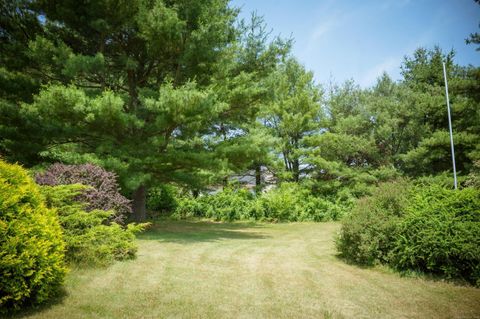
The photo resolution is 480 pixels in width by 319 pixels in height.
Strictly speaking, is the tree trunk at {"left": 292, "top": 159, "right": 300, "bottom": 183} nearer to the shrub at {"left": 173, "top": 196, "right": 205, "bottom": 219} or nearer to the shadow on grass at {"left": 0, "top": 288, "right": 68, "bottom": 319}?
the shrub at {"left": 173, "top": 196, "right": 205, "bottom": 219}

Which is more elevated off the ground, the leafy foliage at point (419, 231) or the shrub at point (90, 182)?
the shrub at point (90, 182)

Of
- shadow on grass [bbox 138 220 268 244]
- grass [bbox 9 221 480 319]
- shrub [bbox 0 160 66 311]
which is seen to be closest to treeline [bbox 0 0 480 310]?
shrub [bbox 0 160 66 311]

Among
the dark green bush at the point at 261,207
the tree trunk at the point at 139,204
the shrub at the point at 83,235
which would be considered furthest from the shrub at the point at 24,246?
the dark green bush at the point at 261,207

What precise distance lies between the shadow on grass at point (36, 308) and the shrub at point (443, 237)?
20.5 ft

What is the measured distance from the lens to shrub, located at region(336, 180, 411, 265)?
6.85m

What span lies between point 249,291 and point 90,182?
529 centimetres

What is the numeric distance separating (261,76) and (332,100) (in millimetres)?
15239

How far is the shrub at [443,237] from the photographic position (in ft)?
18.7

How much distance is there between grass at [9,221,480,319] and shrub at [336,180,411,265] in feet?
1.34

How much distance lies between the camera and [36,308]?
13.5 ft

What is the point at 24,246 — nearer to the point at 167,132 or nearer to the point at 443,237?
the point at 443,237

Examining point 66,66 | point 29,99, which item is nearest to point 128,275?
point 66,66

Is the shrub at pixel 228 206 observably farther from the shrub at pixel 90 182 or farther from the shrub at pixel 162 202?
the shrub at pixel 90 182

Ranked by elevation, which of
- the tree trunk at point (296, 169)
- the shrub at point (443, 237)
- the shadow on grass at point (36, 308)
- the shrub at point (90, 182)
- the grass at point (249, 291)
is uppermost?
the tree trunk at point (296, 169)
